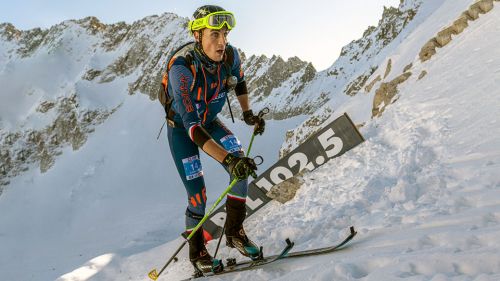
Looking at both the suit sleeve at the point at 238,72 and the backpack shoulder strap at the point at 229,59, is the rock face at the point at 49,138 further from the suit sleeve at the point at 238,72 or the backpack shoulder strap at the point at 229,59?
the backpack shoulder strap at the point at 229,59

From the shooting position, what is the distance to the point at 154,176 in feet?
156

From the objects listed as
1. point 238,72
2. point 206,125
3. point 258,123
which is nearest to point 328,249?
point 258,123

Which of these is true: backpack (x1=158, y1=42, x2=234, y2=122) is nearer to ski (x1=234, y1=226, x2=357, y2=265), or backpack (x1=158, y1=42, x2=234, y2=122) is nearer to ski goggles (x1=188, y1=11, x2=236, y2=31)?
ski goggles (x1=188, y1=11, x2=236, y2=31)

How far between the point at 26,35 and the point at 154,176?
71.3 m

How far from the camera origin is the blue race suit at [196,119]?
4504 millimetres

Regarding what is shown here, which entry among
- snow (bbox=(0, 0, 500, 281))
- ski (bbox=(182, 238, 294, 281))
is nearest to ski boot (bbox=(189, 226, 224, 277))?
ski (bbox=(182, 238, 294, 281))

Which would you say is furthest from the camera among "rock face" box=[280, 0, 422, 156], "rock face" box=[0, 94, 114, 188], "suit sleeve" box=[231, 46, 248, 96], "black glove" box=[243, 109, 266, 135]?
"rock face" box=[0, 94, 114, 188]

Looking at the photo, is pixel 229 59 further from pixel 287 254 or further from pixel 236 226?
pixel 287 254

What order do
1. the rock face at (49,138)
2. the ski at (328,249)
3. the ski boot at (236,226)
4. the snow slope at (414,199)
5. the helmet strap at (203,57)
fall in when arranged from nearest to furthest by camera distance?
the snow slope at (414,199) → the ski at (328,249) → the helmet strap at (203,57) → the ski boot at (236,226) → the rock face at (49,138)

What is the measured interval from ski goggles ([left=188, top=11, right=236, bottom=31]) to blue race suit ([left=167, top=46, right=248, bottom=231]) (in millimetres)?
380

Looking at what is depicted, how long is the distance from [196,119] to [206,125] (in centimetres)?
82

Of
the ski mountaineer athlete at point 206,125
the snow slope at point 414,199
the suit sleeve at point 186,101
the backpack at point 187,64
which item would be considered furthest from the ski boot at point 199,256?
the backpack at point 187,64

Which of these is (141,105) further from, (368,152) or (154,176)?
(368,152)

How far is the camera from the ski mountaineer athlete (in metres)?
4.38
